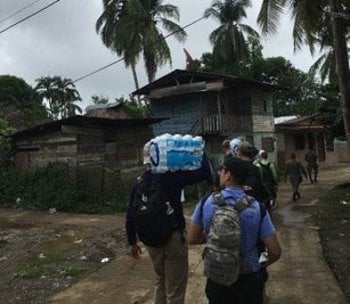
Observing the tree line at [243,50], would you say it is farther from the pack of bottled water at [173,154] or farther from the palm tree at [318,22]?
the pack of bottled water at [173,154]

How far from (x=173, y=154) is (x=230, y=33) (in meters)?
36.2

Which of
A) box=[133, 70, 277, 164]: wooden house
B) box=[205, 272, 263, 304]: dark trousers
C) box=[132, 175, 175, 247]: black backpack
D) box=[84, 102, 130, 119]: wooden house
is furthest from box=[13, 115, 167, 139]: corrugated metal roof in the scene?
box=[84, 102, 130, 119]: wooden house

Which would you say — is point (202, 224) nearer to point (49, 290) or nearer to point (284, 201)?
point (49, 290)

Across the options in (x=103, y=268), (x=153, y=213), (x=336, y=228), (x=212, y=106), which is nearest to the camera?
(x=153, y=213)

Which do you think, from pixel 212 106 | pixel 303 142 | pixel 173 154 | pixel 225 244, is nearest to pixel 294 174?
pixel 173 154

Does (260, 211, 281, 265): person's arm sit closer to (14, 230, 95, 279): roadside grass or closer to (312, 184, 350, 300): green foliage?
(312, 184, 350, 300): green foliage

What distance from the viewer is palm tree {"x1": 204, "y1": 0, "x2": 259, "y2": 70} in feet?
131

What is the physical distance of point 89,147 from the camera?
1881 centimetres

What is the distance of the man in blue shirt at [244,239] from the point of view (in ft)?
12.3

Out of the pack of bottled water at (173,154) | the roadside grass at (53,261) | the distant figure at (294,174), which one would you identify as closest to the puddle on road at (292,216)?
the distant figure at (294,174)

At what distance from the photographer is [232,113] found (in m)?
30.3

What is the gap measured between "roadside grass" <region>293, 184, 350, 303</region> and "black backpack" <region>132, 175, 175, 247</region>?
9.36 ft

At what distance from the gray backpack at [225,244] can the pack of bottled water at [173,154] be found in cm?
103

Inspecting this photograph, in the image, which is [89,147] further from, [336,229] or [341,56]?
[336,229]
